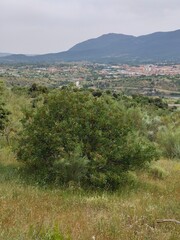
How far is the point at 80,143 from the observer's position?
11086mm

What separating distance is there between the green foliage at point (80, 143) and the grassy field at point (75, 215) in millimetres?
787

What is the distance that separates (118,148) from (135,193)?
1.37 metres

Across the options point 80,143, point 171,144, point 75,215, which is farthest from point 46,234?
point 171,144

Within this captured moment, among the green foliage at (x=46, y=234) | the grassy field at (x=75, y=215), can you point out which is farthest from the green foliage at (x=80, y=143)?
the green foliage at (x=46, y=234)

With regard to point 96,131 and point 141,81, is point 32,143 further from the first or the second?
Result: point 141,81

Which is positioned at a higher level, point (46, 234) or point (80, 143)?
point (46, 234)

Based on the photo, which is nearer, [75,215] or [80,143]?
[75,215]

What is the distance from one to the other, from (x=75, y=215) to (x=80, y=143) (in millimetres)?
4396

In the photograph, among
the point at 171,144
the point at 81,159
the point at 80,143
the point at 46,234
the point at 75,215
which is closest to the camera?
the point at 46,234

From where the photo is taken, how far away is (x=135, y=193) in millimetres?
10664

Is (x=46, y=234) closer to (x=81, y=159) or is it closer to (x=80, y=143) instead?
(x=81, y=159)

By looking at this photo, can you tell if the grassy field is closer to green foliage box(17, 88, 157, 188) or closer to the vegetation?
the vegetation

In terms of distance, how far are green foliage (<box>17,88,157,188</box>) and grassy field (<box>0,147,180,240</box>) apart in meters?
0.79

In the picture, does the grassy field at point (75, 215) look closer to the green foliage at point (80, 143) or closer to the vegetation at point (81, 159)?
the vegetation at point (81, 159)
